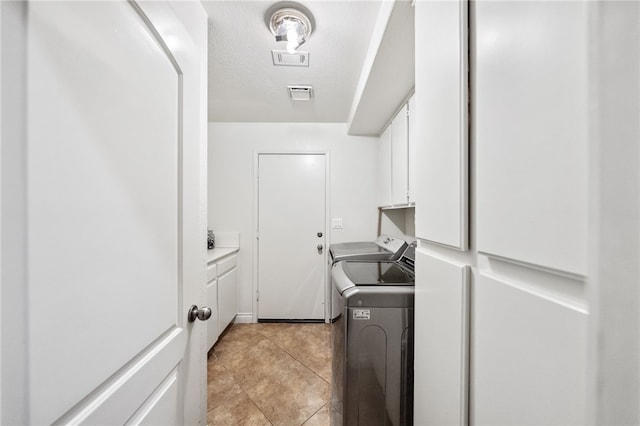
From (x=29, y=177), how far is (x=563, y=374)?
0.83 metres

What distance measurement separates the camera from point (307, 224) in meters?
2.71

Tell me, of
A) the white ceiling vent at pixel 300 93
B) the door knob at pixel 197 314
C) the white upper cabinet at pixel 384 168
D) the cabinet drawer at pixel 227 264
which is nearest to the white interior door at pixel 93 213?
the door knob at pixel 197 314

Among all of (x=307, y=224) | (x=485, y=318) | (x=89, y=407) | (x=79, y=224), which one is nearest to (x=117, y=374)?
(x=89, y=407)

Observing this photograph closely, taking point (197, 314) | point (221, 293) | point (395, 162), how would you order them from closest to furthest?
point (197, 314) → point (395, 162) → point (221, 293)

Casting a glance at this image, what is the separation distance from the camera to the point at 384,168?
2395 millimetres

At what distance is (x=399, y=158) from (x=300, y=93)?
1.05m

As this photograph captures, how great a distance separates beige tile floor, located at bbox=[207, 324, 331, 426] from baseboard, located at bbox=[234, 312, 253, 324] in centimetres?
17

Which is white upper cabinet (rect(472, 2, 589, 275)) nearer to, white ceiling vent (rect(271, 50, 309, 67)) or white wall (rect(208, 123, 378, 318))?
white ceiling vent (rect(271, 50, 309, 67))

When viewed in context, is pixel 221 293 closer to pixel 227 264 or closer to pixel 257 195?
pixel 227 264

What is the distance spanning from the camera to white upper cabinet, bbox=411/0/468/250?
0.56 metres

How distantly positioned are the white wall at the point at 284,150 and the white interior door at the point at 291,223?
0.39 feet

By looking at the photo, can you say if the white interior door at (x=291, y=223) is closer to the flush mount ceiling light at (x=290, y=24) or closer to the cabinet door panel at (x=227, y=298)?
the cabinet door panel at (x=227, y=298)

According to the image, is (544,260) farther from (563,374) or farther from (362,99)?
(362,99)

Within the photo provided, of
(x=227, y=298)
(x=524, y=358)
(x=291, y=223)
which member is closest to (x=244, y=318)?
(x=227, y=298)
